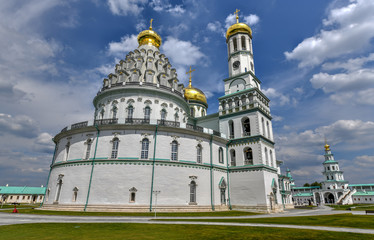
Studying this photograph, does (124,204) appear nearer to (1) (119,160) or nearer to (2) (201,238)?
(1) (119,160)

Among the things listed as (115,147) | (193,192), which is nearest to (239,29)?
(193,192)

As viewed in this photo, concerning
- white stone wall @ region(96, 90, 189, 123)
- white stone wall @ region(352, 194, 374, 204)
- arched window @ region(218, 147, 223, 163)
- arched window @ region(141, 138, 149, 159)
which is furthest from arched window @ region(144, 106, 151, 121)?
white stone wall @ region(352, 194, 374, 204)

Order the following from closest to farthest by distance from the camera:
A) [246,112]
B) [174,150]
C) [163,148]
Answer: [163,148], [174,150], [246,112]

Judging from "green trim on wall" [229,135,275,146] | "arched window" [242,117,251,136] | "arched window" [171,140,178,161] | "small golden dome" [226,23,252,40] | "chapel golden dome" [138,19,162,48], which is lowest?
"arched window" [171,140,178,161]

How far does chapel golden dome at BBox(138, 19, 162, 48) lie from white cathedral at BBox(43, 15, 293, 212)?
224mm

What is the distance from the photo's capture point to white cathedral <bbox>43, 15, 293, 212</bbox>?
25.9 metres

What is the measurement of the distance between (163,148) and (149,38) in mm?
23934

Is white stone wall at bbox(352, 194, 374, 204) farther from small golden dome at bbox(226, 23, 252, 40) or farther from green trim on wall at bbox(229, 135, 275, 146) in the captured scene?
small golden dome at bbox(226, 23, 252, 40)

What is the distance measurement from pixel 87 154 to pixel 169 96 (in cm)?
1479

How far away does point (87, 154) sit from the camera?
1097 inches

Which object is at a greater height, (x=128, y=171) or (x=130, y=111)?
(x=130, y=111)

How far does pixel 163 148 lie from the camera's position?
28.0m

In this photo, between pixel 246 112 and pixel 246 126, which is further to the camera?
pixel 246 126

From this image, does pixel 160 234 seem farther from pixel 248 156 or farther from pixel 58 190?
pixel 248 156
